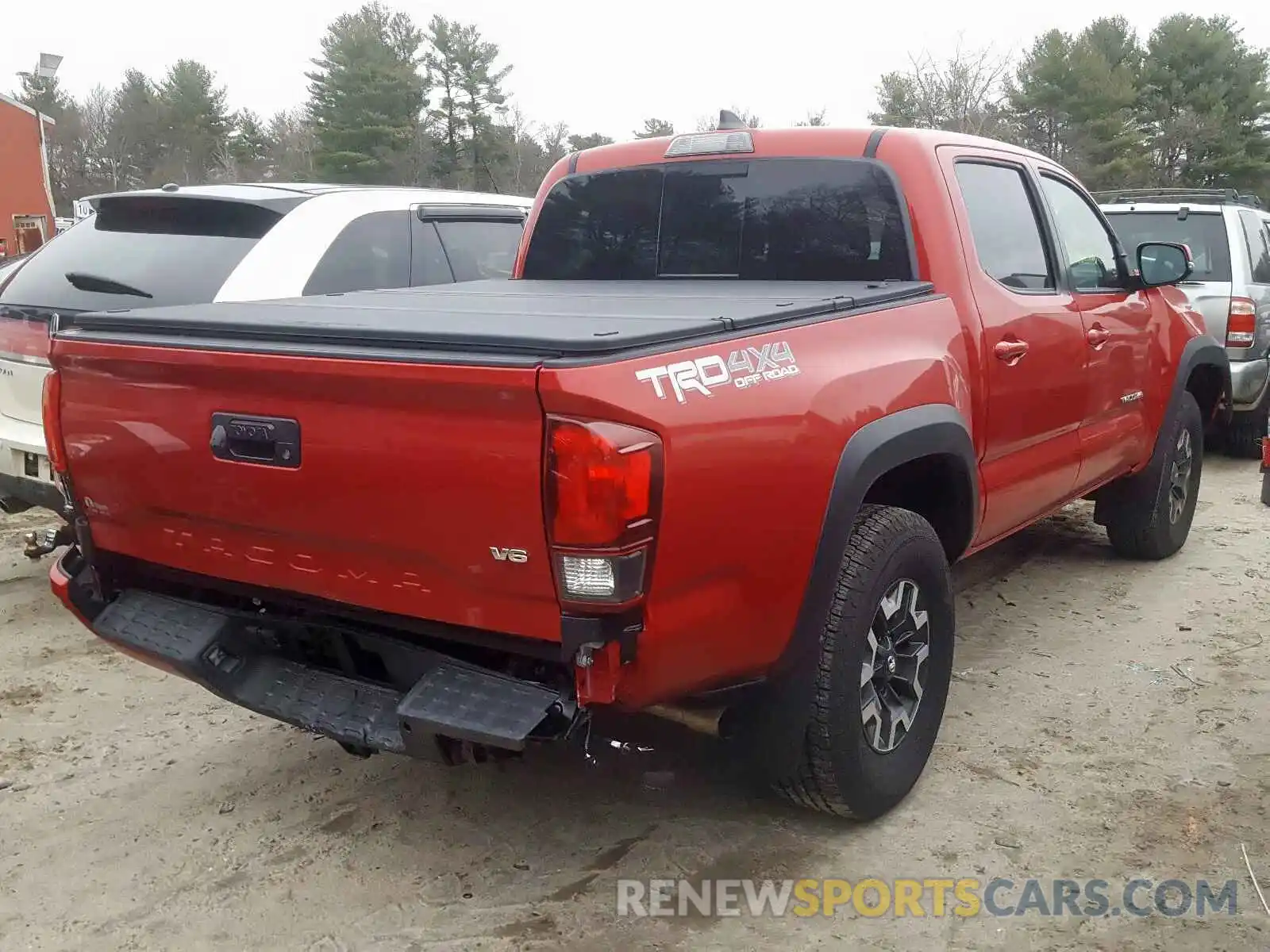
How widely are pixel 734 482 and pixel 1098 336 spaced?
8.82 ft

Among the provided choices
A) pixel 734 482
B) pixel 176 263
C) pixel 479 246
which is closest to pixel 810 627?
pixel 734 482

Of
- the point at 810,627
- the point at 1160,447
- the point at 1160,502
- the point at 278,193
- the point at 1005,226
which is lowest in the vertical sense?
the point at 1160,502

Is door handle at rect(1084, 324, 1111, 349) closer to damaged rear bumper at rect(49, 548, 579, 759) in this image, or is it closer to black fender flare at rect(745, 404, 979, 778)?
black fender flare at rect(745, 404, 979, 778)

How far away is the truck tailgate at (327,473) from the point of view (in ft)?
7.80

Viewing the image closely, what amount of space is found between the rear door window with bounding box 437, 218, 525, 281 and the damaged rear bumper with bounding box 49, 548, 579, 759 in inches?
111

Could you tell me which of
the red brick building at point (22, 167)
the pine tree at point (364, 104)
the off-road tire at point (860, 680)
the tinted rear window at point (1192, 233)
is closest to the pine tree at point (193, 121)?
the red brick building at point (22, 167)

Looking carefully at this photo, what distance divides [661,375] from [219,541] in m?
1.27

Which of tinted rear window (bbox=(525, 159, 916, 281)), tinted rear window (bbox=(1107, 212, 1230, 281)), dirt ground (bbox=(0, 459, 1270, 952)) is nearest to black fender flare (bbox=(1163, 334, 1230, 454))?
dirt ground (bbox=(0, 459, 1270, 952))

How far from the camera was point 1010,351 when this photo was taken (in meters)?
3.89

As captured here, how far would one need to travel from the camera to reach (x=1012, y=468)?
4.05 metres

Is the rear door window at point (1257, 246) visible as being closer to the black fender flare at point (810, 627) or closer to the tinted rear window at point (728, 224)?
the tinted rear window at point (728, 224)

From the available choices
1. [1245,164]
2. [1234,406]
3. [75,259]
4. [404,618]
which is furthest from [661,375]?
[1245,164]

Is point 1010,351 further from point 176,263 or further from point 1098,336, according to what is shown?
point 176,263

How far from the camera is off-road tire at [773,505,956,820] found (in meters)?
2.93
